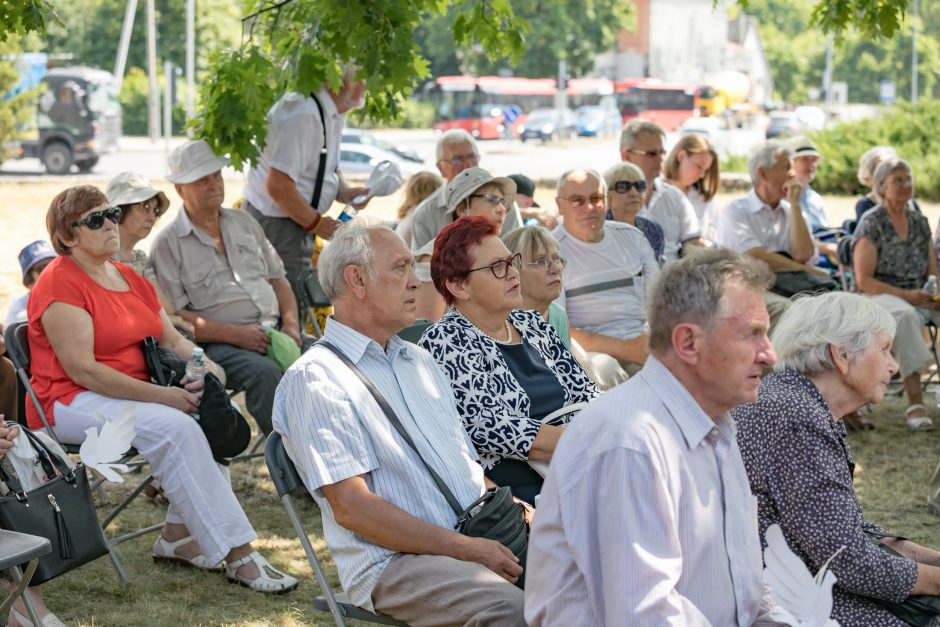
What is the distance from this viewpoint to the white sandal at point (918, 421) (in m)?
7.09

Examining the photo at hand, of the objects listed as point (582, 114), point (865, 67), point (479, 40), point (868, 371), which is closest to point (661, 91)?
point (582, 114)

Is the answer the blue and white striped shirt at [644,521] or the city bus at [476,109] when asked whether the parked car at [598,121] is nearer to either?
the city bus at [476,109]

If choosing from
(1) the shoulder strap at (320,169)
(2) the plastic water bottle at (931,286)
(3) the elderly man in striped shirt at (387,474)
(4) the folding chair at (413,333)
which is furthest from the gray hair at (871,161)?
(3) the elderly man in striped shirt at (387,474)

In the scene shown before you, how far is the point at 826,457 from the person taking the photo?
2.75 meters

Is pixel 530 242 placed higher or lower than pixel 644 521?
higher

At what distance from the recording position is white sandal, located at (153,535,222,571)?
15.4 feet

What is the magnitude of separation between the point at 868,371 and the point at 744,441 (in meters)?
0.41

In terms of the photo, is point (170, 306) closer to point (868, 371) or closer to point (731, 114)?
point (868, 371)

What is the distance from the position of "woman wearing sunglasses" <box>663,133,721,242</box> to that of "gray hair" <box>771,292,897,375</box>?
481 centimetres

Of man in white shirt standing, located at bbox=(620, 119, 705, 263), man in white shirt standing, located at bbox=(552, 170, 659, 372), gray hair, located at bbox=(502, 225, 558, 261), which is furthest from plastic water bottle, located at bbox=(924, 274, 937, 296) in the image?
gray hair, located at bbox=(502, 225, 558, 261)

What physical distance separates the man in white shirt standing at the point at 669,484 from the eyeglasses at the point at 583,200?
3.42m

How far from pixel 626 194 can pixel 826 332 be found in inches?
145

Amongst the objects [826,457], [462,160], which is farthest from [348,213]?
[826,457]

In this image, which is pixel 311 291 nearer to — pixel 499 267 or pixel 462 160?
pixel 462 160
